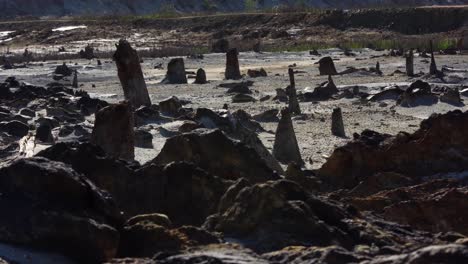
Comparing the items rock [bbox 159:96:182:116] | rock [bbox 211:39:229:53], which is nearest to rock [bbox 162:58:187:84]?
rock [bbox 159:96:182:116]

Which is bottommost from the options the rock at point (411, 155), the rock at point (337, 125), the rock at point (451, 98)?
the rock at point (451, 98)

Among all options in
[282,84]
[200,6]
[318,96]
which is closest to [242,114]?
[318,96]

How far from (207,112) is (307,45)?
39.4 metres

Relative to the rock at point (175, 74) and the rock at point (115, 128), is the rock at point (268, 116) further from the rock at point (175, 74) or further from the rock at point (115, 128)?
the rock at point (175, 74)

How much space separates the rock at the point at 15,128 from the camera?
653 inches

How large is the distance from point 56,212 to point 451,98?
17345 mm

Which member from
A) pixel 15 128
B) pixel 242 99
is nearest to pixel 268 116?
pixel 242 99

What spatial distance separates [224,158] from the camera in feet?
29.1

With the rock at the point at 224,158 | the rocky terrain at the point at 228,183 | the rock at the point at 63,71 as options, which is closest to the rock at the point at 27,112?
the rocky terrain at the point at 228,183

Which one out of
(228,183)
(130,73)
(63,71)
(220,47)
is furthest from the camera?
(220,47)

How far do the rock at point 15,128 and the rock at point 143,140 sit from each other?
2185mm

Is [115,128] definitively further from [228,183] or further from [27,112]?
[27,112]

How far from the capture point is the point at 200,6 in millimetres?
97188

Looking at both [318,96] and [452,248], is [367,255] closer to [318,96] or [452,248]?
[452,248]
